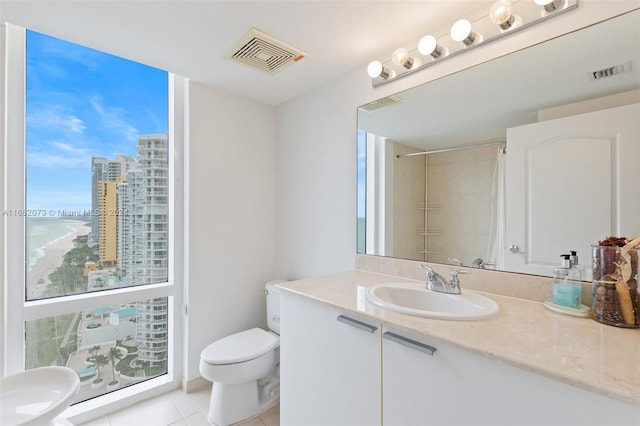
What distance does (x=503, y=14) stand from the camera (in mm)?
1134

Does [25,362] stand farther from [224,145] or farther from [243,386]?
[224,145]

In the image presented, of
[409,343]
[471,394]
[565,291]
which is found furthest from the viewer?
[565,291]

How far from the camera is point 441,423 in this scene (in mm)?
796

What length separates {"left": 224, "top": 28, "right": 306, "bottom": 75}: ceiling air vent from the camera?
1.45 metres

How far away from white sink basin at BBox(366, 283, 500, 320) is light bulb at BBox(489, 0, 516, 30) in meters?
1.15

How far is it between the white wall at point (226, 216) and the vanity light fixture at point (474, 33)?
117 cm

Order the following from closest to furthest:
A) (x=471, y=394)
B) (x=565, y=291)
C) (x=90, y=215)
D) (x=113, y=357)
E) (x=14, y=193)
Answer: (x=471, y=394) < (x=565, y=291) < (x=14, y=193) < (x=90, y=215) < (x=113, y=357)

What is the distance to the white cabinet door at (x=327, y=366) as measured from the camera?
3.21 ft

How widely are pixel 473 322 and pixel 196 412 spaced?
1.77 m

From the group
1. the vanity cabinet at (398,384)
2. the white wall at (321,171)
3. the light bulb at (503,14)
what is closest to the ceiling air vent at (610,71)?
the light bulb at (503,14)

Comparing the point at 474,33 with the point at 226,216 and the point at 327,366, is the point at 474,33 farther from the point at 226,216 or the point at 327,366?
the point at 226,216

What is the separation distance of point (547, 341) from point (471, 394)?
0.26 meters

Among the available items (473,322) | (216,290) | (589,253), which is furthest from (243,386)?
(589,253)

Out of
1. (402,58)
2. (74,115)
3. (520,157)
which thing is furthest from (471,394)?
(74,115)
